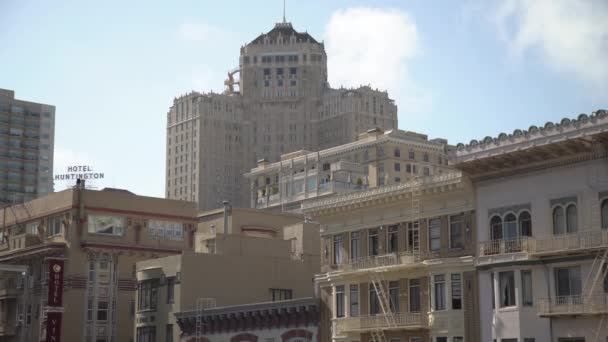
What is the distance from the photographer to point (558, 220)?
5103 centimetres

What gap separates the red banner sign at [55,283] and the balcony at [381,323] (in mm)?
31614

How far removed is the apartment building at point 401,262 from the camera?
55.8m

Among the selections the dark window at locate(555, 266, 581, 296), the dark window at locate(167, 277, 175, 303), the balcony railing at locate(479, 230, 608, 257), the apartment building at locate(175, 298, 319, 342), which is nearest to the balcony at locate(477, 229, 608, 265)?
the balcony railing at locate(479, 230, 608, 257)

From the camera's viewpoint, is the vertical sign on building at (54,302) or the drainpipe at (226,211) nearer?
the vertical sign on building at (54,302)

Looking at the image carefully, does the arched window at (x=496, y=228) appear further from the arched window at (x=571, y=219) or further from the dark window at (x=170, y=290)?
the dark window at (x=170, y=290)

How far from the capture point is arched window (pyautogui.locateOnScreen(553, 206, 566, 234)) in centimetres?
5070

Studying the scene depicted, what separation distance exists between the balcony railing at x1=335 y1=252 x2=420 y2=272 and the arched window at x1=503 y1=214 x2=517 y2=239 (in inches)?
260

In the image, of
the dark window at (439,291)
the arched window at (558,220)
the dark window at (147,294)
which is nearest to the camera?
the arched window at (558,220)

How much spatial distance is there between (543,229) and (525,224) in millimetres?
1455

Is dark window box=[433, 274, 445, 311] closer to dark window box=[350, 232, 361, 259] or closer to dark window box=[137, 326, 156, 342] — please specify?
dark window box=[350, 232, 361, 259]

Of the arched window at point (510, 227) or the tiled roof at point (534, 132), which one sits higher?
the tiled roof at point (534, 132)

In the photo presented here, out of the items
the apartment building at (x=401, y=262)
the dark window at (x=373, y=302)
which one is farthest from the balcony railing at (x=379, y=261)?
the dark window at (x=373, y=302)

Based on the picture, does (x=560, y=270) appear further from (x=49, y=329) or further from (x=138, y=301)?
(x=49, y=329)

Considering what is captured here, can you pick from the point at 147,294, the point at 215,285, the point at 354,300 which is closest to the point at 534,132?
the point at 354,300
